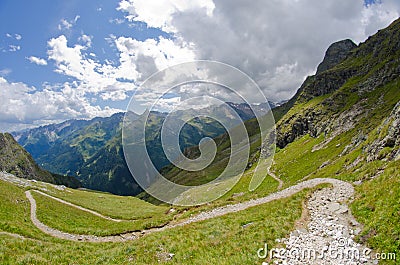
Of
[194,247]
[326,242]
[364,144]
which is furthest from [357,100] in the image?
[194,247]

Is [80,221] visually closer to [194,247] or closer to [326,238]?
[194,247]

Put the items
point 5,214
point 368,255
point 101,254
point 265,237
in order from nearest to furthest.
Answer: point 368,255 → point 265,237 → point 101,254 → point 5,214

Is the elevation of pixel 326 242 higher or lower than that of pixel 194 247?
higher

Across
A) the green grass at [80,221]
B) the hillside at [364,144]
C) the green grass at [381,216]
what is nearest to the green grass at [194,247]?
the green grass at [381,216]

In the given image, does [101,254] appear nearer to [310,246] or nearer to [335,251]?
[310,246]

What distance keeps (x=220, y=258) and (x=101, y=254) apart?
10818mm

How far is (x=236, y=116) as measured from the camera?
64.5 feet

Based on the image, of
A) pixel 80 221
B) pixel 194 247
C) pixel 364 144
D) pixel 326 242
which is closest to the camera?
pixel 326 242

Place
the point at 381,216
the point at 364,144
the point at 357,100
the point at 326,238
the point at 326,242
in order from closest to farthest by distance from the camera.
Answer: the point at 326,242
the point at 381,216
the point at 326,238
the point at 364,144
the point at 357,100

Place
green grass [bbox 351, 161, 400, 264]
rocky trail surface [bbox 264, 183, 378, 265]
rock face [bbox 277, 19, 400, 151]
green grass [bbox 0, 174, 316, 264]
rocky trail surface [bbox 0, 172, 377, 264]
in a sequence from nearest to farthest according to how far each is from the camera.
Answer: green grass [bbox 351, 161, 400, 264] < rocky trail surface [bbox 264, 183, 378, 265] < rocky trail surface [bbox 0, 172, 377, 264] < green grass [bbox 0, 174, 316, 264] < rock face [bbox 277, 19, 400, 151]

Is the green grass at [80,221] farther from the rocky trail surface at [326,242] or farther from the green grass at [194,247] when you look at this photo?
the rocky trail surface at [326,242]

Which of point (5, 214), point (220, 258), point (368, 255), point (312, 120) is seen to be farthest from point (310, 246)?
point (312, 120)

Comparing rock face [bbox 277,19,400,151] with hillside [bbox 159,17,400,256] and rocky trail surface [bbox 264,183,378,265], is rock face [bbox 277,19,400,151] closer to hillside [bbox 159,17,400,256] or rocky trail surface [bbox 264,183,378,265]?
hillside [bbox 159,17,400,256]

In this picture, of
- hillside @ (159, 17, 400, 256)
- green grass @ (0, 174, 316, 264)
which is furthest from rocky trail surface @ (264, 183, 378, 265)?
green grass @ (0, 174, 316, 264)
